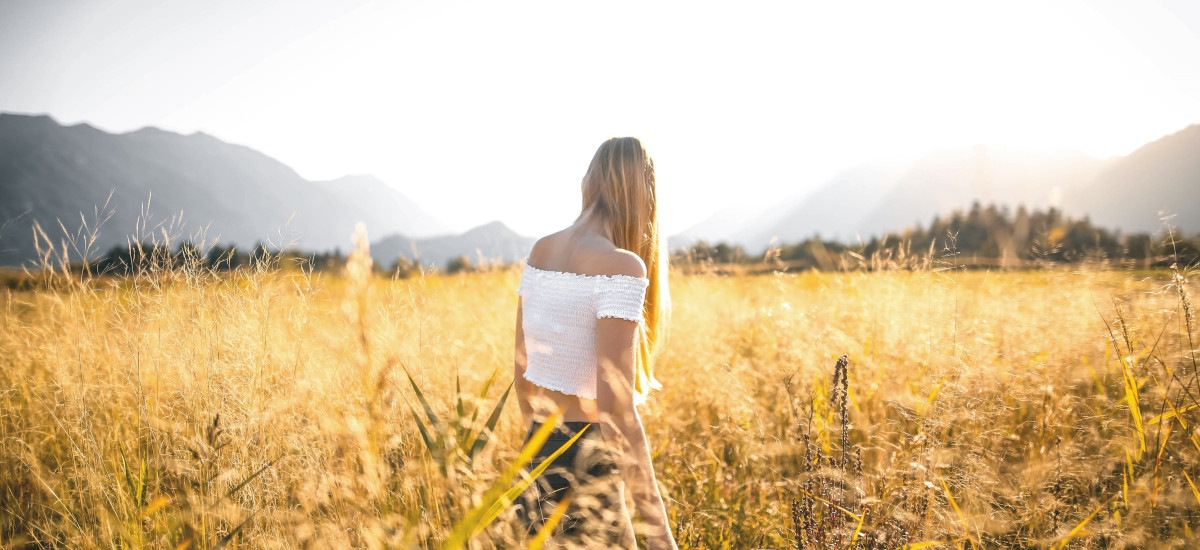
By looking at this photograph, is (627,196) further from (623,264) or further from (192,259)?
(192,259)

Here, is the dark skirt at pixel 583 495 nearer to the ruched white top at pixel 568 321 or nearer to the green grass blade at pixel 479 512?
the ruched white top at pixel 568 321

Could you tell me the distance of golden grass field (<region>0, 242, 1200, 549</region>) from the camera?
5.44 ft

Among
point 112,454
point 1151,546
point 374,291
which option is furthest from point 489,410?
point 1151,546

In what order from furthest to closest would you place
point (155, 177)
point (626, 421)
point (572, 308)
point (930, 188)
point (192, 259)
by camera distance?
point (930, 188) → point (155, 177) → point (192, 259) → point (572, 308) → point (626, 421)

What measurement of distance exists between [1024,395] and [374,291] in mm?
3485

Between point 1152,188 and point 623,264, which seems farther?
point 1152,188

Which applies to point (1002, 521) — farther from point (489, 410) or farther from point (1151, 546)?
point (489, 410)

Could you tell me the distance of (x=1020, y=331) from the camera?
3.13 m

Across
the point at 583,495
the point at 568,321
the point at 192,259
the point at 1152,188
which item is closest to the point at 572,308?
the point at 568,321

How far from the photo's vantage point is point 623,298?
1.39 meters

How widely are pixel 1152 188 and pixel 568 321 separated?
3585 centimetres

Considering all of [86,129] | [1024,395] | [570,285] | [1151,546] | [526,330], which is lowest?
[1151,546]

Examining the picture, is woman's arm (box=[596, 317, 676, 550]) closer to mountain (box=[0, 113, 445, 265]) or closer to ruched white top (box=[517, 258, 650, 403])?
ruched white top (box=[517, 258, 650, 403])

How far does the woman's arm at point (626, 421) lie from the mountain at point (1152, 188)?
2.67 metres
